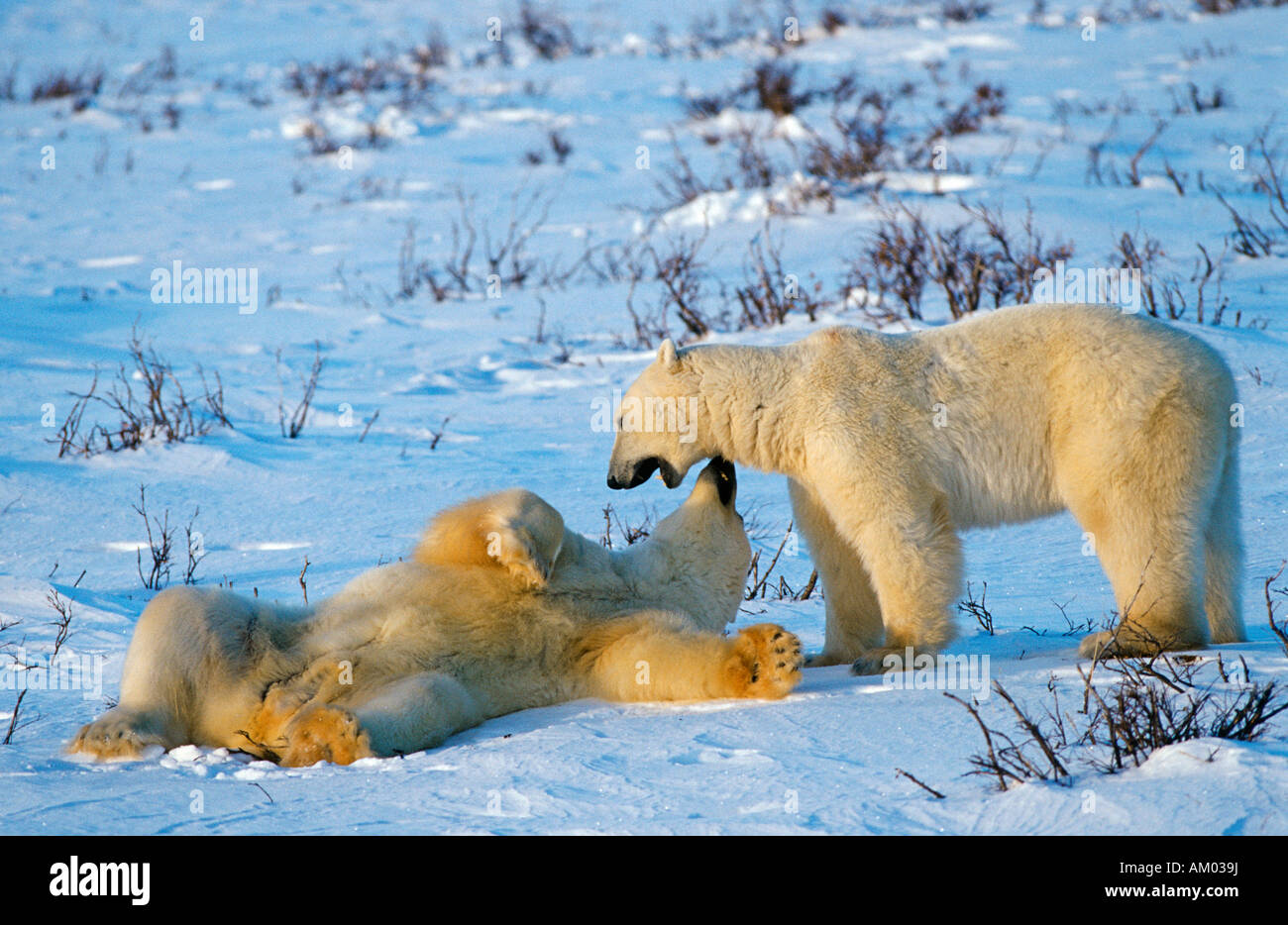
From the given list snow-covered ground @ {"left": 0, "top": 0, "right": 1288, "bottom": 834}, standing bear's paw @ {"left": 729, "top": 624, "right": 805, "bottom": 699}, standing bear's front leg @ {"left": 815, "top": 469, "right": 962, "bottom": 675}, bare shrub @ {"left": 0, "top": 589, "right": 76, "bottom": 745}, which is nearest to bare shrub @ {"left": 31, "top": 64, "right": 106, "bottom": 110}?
snow-covered ground @ {"left": 0, "top": 0, "right": 1288, "bottom": 834}

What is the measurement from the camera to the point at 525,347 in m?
9.42

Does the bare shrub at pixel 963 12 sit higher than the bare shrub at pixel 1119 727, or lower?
higher

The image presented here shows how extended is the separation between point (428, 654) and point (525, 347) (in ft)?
19.6

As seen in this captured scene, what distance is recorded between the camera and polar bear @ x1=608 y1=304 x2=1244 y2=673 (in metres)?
4.00

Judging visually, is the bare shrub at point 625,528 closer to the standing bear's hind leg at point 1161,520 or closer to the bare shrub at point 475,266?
the standing bear's hind leg at point 1161,520

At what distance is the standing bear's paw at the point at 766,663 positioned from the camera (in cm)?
349

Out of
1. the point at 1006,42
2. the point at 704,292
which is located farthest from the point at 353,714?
the point at 1006,42

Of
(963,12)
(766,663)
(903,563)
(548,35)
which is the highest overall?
(963,12)

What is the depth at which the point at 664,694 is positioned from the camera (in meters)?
3.65

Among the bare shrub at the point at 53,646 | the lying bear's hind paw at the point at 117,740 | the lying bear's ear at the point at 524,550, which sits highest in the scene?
the lying bear's ear at the point at 524,550

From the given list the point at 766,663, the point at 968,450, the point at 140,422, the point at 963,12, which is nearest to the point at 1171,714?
the point at 766,663

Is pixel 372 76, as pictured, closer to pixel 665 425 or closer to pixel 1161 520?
pixel 665 425

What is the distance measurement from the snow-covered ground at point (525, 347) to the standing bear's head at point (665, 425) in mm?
863

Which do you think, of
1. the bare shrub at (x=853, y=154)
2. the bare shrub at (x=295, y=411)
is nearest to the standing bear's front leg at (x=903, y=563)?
the bare shrub at (x=295, y=411)
